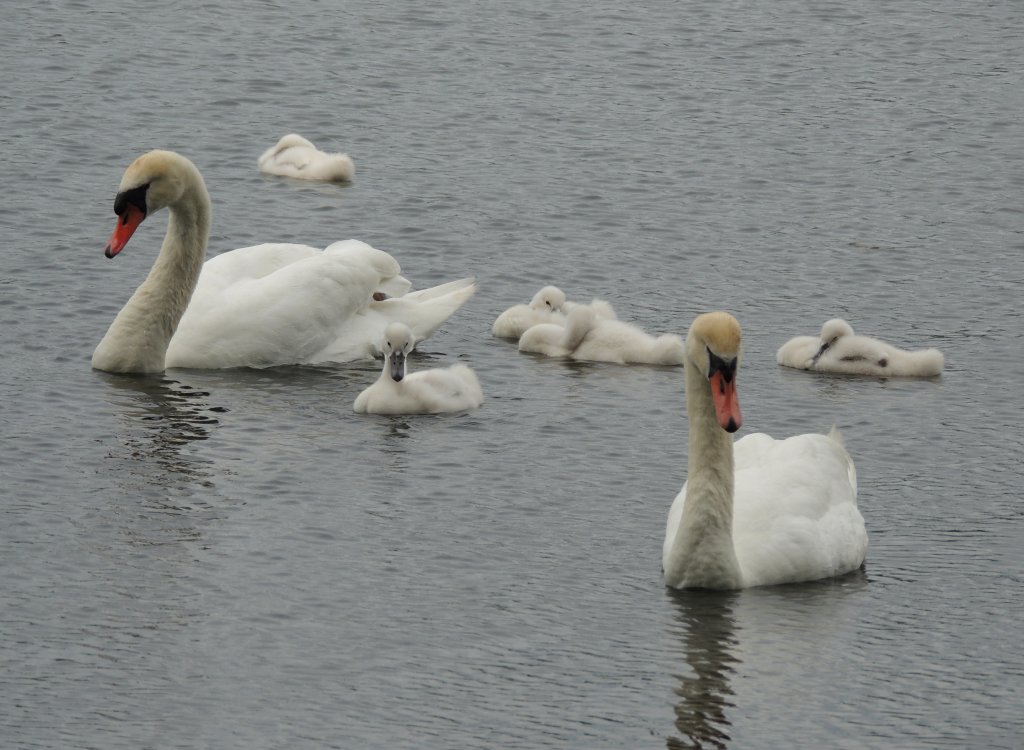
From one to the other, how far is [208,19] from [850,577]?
1639 centimetres

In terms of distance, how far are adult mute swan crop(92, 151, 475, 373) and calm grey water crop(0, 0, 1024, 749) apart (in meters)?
0.25

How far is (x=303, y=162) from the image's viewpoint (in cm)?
1953

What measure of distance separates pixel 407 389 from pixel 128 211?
8.38ft

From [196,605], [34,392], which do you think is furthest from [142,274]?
[196,605]

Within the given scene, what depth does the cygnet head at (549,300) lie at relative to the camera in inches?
607

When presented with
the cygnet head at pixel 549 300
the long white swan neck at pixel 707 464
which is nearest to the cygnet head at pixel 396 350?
the cygnet head at pixel 549 300

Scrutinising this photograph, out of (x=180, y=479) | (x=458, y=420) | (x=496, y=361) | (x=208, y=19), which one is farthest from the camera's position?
(x=208, y=19)

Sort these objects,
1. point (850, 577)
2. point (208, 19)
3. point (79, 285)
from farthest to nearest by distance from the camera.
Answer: point (208, 19) → point (79, 285) → point (850, 577)

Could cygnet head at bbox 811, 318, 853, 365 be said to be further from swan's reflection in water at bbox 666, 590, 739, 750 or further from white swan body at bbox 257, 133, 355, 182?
white swan body at bbox 257, 133, 355, 182

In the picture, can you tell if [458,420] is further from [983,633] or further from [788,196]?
[788,196]

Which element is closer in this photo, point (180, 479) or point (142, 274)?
point (180, 479)

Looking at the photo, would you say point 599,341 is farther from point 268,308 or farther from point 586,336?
point 268,308

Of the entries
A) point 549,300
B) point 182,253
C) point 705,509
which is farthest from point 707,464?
point 182,253

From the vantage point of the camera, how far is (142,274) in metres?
16.6
